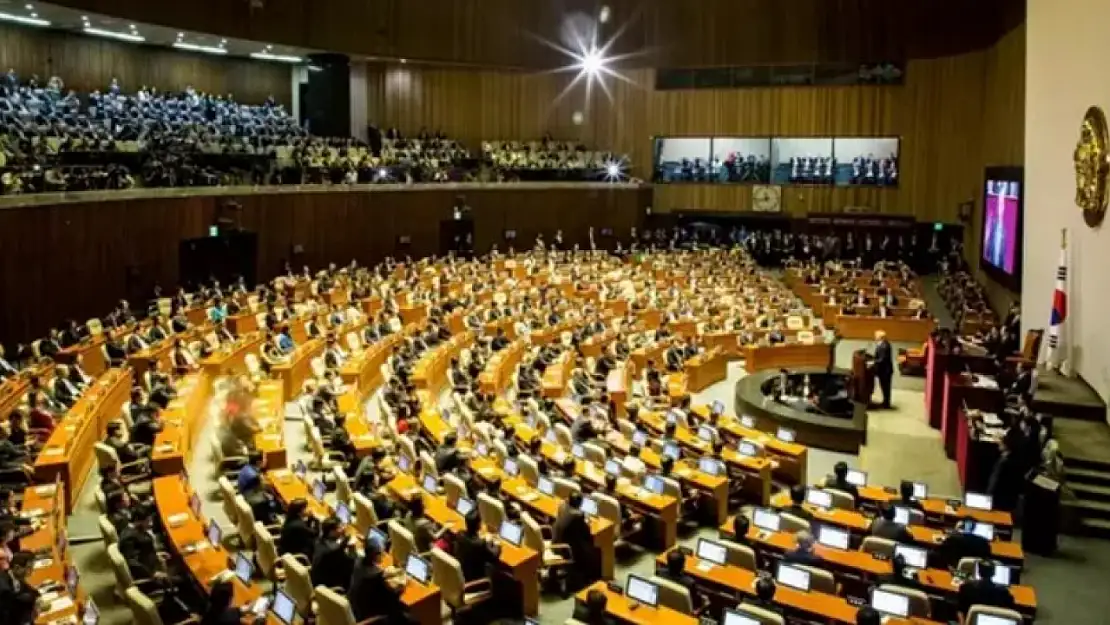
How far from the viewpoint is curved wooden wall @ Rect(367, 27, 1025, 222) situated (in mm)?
36812

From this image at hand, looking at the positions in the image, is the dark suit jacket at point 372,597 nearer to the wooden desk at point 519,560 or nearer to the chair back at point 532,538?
the wooden desk at point 519,560

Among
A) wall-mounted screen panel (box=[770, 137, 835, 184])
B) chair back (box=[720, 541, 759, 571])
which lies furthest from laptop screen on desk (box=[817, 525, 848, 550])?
wall-mounted screen panel (box=[770, 137, 835, 184])

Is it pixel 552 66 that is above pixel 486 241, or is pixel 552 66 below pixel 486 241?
above

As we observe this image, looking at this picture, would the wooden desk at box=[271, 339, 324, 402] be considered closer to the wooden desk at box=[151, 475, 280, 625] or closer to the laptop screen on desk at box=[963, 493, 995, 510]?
the wooden desk at box=[151, 475, 280, 625]

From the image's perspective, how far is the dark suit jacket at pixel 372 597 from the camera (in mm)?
8773

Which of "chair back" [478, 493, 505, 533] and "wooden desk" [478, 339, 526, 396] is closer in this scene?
"chair back" [478, 493, 505, 533]

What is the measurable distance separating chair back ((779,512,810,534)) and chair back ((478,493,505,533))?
295cm

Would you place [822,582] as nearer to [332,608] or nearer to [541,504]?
[541,504]

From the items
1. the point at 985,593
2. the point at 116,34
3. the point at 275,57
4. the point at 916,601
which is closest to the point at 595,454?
the point at 916,601

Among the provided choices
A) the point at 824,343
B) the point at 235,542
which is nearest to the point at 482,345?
the point at 824,343

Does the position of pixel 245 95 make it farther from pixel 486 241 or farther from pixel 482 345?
pixel 482 345

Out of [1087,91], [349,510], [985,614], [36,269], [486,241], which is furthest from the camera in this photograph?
[486,241]

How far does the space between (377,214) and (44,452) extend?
20.5 meters

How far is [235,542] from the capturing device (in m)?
11.6
